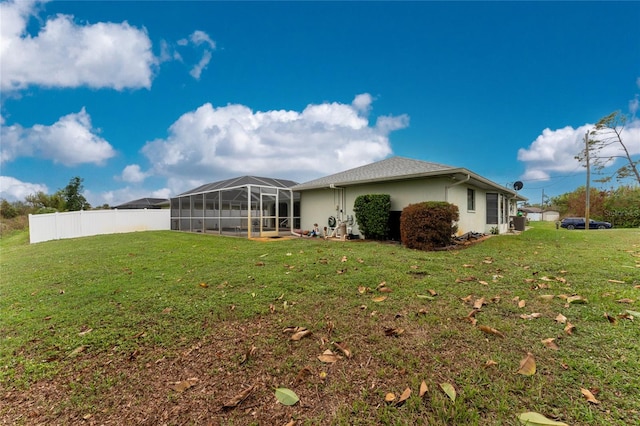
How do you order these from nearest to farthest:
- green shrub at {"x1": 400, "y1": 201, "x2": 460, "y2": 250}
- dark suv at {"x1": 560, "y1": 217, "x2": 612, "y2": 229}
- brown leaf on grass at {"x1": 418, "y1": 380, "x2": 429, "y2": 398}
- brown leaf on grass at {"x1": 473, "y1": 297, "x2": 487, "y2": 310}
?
brown leaf on grass at {"x1": 418, "y1": 380, "x2": 429, "y2": 398}
brown leaf on grass at {"x1": 473, "y1": 297, "x2": 487, "y2": 310}
green shrub at {"x1": 400, "y1": 201, "x2": 460, "y2": 250}
dark suv at {"x1": 560, "y1": 217, "x2": 612, "y2": 229}

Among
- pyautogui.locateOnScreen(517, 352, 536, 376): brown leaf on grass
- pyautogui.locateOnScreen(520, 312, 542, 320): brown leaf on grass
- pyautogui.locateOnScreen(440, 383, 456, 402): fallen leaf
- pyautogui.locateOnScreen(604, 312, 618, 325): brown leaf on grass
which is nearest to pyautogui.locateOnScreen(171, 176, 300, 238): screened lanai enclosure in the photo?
pyautogui.locateOnScreen(520, 312, 542, 320): brown leaf on grass

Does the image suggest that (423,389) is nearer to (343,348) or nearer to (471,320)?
(343,348)

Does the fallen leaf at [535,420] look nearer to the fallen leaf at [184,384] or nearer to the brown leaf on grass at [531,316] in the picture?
the brown leaf on grass at [531,316]

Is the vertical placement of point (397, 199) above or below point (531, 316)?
above

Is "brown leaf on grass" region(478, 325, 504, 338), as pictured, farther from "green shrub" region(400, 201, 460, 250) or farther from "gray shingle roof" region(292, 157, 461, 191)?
"gray shingle roof" region(292, 157, 461, 191)

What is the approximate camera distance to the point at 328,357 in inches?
86.7

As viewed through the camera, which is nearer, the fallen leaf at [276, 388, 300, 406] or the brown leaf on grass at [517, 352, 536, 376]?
the fallen leaf at [276, 388, 300, 406]

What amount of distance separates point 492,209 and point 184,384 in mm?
14907

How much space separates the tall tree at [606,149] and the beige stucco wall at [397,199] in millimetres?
13745

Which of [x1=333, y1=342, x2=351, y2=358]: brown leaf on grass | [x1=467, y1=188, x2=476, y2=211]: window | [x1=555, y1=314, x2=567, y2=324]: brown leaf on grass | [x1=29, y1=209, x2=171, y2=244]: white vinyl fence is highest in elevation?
[x1=467, y1=188, x2=476, y2=211]: window

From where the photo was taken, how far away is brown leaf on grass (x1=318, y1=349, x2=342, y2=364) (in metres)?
2.16

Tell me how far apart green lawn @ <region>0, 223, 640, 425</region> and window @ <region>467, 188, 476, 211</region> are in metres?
6.63

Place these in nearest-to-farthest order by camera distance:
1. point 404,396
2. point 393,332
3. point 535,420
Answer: point 535,420 < point 404,396 < point 393,332

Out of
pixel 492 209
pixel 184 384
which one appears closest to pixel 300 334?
pixel 184 384
